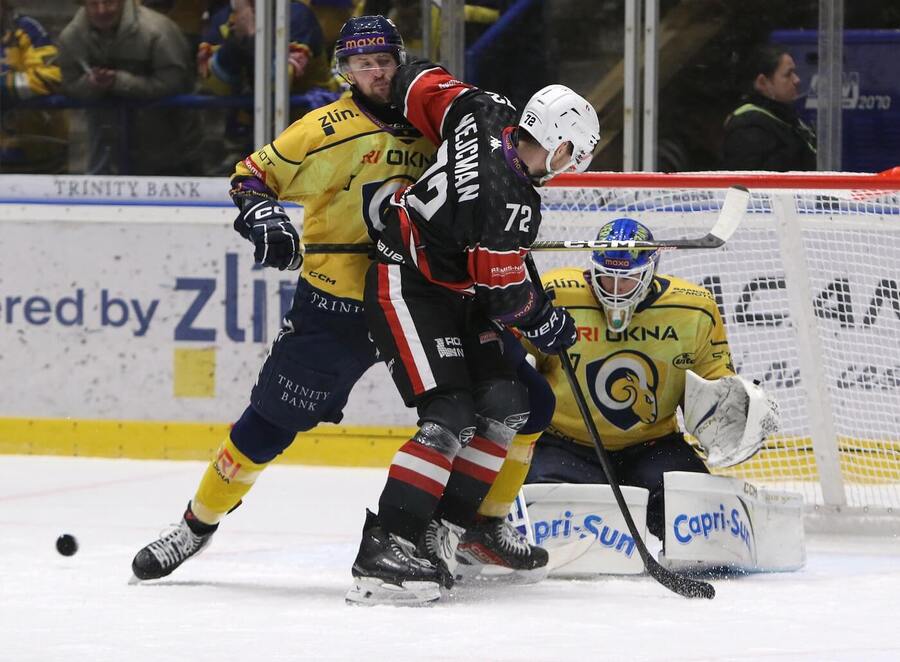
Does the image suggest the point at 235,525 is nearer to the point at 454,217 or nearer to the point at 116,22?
the point at 454,217

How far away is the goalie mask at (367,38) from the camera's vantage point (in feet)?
11.1

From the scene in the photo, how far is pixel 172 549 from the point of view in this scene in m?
3.47

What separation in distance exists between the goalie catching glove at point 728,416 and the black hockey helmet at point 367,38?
1.05m

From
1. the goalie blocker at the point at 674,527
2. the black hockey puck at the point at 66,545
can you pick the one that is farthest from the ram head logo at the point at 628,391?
the black hockey puck at the point at 66,545

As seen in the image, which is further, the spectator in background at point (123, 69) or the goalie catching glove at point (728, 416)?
the spectator in background at point (123, 69)

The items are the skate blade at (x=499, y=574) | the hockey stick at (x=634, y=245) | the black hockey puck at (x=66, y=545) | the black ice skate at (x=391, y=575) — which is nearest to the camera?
the black ice skate at (x=391, y=575)

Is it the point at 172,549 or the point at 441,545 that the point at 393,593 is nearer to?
the point at 441,545

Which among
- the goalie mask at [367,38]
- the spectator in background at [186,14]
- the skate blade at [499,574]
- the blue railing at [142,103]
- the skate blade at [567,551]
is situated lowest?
the skate blade at [499,574]

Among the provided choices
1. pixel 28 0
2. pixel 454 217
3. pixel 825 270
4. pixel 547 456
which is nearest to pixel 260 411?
pixel 454 217

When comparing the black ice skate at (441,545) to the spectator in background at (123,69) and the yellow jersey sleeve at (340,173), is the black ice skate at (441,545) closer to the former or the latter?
the yellow jersey sleeve at (340,173)

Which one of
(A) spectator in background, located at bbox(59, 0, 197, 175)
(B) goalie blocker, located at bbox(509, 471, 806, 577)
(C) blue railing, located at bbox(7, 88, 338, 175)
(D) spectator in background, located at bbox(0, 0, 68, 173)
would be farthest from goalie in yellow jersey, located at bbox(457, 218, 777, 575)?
(D) spectator in background, located at bbox(0, 0, 68, 173)

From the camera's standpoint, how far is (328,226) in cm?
343

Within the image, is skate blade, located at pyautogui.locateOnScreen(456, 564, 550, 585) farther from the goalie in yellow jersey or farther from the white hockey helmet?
the white hockey helmet

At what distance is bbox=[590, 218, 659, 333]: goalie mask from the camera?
3773 mm
